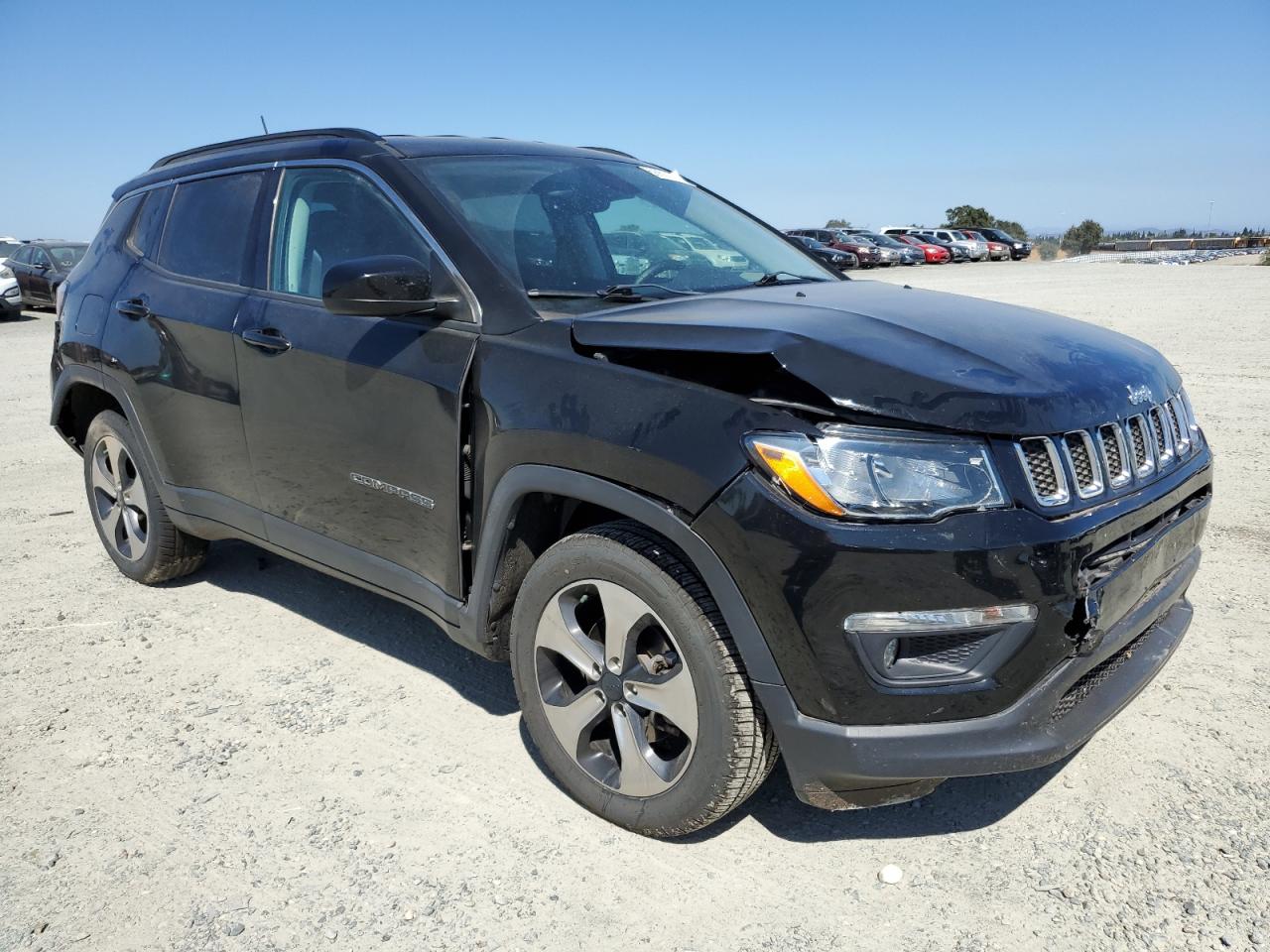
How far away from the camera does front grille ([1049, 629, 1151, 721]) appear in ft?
7.91

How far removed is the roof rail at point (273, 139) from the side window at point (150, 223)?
20 cm

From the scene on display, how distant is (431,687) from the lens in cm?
373

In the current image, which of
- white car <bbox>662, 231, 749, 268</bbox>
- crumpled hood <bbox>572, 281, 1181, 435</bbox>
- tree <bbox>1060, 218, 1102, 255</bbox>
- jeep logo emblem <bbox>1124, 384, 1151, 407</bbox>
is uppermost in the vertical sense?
white car <bbox>662, 231, 749, 268</bbox>

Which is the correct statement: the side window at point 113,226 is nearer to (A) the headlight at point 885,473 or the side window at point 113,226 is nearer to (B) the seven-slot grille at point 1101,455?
(A) the headlight at point 885,473

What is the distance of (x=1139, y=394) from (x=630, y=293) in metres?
1.49

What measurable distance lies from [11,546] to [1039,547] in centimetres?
538

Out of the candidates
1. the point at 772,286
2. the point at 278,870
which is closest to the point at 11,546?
the point at 278,870

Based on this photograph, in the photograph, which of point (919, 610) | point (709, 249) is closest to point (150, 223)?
point (709, 249)

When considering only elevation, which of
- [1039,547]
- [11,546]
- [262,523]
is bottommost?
[11,546]

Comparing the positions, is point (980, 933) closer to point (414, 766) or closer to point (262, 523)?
point (414, 766)

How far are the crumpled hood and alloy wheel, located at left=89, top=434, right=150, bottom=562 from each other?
2.88m

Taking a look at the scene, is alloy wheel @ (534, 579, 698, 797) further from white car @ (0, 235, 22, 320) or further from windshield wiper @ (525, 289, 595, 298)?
white car @ (0, 235, 22, 320)

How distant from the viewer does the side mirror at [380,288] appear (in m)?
2.93

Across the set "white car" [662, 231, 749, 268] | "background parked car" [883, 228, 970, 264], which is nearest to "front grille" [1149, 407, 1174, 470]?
"white car" [662, 231, 749, 268]
